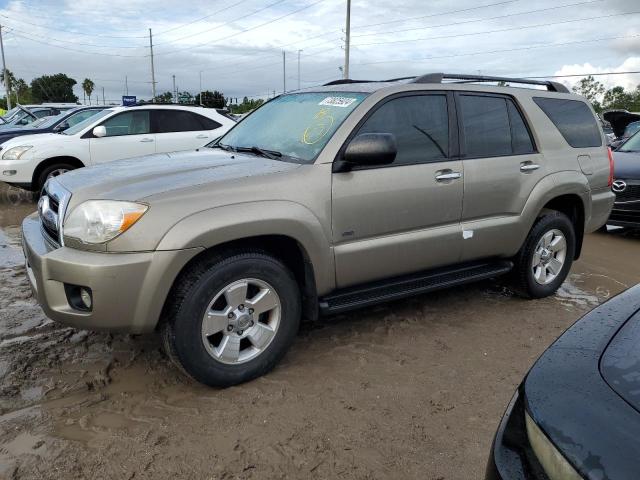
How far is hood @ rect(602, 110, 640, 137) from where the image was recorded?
10413 mm

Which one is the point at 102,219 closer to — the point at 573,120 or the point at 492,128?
the point at 492,128

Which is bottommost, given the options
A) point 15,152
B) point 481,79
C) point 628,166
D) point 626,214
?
point 626,214

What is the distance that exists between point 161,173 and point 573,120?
3647 mm

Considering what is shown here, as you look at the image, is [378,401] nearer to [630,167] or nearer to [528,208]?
[528,208]

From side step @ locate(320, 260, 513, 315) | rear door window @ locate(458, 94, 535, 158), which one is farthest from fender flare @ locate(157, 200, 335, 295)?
rear door window @ locate(458, 94, 535, 158)

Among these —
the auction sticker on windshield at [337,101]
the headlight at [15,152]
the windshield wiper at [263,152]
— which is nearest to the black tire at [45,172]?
the headlight at [15,152]

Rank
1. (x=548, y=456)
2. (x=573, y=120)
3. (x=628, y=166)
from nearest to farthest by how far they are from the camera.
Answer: (x=548, y=456) → (x=573, y=120) → (x=628, y=166)

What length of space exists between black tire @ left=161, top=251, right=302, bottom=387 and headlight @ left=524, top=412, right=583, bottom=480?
1.73 m

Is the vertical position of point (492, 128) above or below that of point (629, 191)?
above

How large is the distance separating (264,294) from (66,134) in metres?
6.88

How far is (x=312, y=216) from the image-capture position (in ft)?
10.4

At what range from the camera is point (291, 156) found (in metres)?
3.44

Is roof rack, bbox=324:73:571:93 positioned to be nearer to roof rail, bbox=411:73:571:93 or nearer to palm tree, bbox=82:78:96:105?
roof rail, bbox=411:73:571:93

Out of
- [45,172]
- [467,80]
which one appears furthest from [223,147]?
[45,172]
